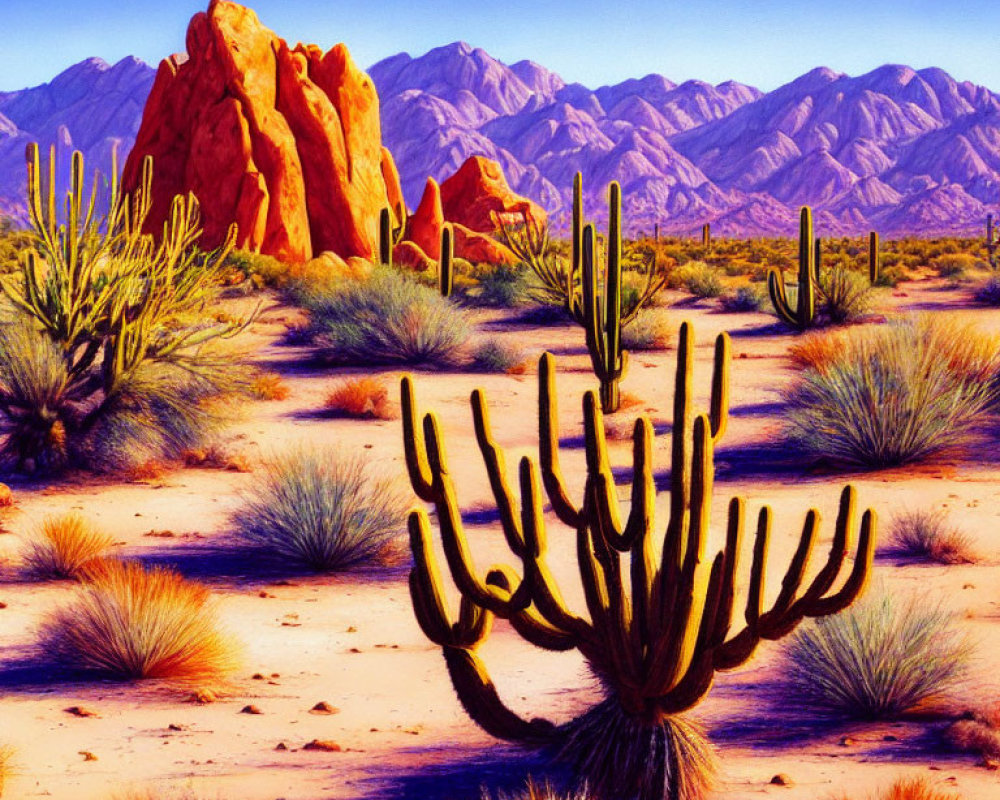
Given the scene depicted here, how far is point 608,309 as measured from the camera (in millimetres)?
15391

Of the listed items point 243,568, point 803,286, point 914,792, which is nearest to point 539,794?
point 914,792

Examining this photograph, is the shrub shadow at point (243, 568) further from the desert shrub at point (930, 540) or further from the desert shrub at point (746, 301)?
the desert shrub at point (746, 301)

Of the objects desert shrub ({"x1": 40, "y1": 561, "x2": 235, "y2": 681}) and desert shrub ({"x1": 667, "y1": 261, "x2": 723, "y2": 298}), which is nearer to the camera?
desert shrub ({"x1": 40, "y1": 561, "x2": 235, "y2": 681})

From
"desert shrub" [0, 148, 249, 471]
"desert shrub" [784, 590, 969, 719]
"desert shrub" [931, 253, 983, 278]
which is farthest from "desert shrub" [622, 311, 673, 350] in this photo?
"desert shrub" [931, 253, 983, 278]

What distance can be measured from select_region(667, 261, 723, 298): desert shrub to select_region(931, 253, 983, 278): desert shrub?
8.11 metres

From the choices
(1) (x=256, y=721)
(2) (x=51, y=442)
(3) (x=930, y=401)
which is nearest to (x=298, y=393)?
(2) (x=51, y=442)

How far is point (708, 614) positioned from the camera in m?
5.08

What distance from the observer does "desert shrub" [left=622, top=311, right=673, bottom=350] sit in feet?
70.5

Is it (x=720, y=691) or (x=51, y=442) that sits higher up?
(x=51, y=442)

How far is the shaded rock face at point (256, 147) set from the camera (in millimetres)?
30891

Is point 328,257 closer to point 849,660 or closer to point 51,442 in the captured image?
point 51,442

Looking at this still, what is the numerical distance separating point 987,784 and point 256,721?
329 centimetres

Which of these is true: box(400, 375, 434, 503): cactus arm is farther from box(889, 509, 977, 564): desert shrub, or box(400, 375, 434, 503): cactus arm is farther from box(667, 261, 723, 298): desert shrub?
box(667, 261, 723, 298): desert shrub

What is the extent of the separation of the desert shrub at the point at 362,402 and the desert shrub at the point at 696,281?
54.1ft
